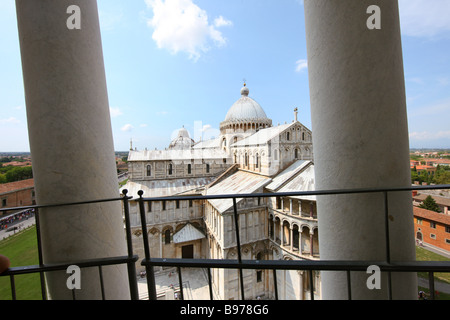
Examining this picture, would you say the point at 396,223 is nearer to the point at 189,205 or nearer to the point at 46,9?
the point at 46,9

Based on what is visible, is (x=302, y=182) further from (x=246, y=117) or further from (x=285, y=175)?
(x=246, y=117)

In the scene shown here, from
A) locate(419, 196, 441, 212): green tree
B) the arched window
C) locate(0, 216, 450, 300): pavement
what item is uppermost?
locate(419, 196, 441, 212): green tree

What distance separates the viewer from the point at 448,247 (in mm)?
16328

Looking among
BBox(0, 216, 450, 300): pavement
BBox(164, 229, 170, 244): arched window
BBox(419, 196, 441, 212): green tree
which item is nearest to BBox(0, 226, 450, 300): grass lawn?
BBox(0, 216, 450, 300): pavement

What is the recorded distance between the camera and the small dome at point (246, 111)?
92.6 feet

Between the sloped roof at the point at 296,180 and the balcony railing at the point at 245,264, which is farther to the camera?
the sloped roof at the point at 296,180

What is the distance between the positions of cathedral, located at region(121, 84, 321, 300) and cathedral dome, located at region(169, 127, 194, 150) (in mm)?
16161

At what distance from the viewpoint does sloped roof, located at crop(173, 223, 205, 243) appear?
18798 millimetres

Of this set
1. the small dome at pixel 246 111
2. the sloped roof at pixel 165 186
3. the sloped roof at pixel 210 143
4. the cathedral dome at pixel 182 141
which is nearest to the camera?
the sloped roof at pixel 165 186

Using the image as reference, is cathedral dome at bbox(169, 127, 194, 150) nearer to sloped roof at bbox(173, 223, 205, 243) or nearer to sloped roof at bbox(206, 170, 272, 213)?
sloped roof at bbox(206, 170, 272, 213)

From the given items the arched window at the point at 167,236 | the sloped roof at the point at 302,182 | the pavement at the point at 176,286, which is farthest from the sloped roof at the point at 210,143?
the pavement at the point at 176,286

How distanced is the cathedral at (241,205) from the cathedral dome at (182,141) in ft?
53.0

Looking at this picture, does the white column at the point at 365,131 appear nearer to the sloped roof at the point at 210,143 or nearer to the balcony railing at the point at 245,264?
the balcony railing at the point at 245,264

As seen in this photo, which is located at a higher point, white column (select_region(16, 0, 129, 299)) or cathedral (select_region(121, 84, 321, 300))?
white column (select_region(16, 0, 129, 299))
